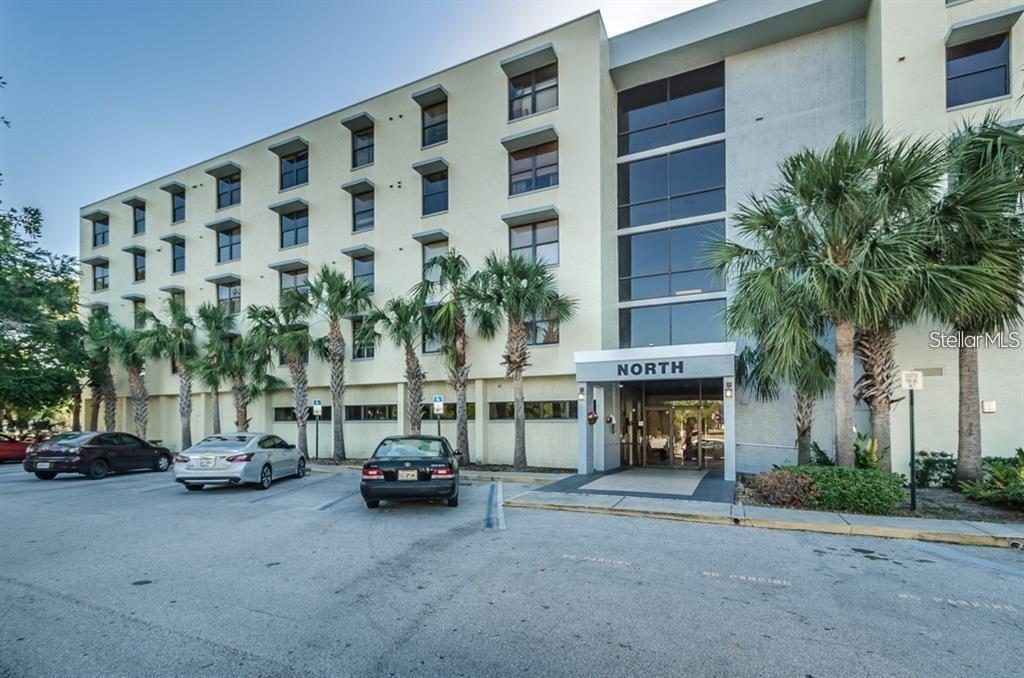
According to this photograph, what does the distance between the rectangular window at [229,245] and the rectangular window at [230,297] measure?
→ 131 cm

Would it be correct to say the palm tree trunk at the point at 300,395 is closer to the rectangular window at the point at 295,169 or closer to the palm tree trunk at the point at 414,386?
the palm tree trunk at the point at 414,386

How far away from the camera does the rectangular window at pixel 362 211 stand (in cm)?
2200

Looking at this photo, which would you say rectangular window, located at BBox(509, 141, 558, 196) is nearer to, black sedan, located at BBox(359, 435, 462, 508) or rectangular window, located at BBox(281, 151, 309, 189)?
rectangular window, located at BBox(281, 151, 309, 189)

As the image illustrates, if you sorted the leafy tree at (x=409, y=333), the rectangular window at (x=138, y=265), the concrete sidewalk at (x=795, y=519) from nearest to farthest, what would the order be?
the concrete sidewalk at (x=795, y=519)
the leafy tree at (x=409, y=333)
the rectangular window at (x=138, y=265)

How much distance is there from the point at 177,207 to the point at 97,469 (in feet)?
57.3

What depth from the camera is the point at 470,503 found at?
1105 centimetres

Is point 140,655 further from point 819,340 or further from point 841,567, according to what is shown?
point 819,340

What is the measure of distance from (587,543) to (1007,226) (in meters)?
9.85

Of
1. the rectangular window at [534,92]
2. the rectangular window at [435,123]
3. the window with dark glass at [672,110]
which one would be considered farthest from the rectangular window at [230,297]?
the window with dark glass at [672,110]

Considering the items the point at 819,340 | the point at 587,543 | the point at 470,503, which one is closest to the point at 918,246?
the point at 819,340

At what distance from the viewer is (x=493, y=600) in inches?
206

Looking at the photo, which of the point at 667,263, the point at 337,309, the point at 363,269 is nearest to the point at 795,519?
the point at 667,263

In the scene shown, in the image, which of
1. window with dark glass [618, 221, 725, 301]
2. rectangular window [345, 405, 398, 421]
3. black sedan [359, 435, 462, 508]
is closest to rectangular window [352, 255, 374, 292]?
rectangular window [345, 405, 398, 421]

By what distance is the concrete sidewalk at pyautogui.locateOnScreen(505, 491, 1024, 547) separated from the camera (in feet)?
26.5
